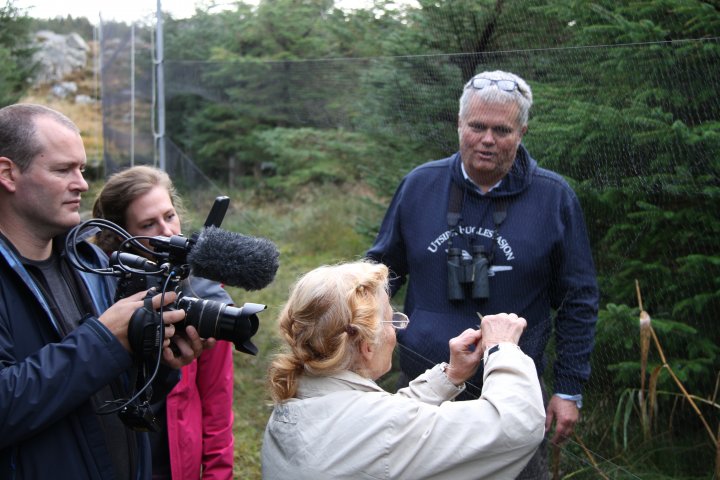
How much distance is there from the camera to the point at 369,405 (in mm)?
1781

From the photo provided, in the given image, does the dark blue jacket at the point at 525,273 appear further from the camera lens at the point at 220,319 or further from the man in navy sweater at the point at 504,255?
the camera lens at the point at 220,319

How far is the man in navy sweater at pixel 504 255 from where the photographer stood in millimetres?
2754

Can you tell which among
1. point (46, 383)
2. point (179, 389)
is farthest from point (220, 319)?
point (179, 389)

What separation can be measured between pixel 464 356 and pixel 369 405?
1.25 ft

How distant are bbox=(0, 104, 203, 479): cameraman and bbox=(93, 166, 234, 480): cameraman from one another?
0.44 m

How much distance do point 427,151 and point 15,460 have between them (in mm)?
3238

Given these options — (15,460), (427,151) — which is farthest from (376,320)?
(427,151)

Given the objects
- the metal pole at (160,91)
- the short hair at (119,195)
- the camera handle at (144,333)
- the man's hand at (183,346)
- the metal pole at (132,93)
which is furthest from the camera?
the metal pole at (132,93)

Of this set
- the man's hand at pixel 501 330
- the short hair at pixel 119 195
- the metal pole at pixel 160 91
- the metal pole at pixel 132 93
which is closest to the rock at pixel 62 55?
the metal pole at pixel 132 93

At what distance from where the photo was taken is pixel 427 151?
15.6 ft

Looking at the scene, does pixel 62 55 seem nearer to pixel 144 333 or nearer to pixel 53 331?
pixel 53 331

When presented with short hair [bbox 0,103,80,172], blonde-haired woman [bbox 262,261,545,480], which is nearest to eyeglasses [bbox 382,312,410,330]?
blonde-haired woman [bbox 262,261,545,480]

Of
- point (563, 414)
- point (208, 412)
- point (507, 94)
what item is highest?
point (507, 94)

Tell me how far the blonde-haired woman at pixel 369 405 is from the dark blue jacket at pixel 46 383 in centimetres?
43
